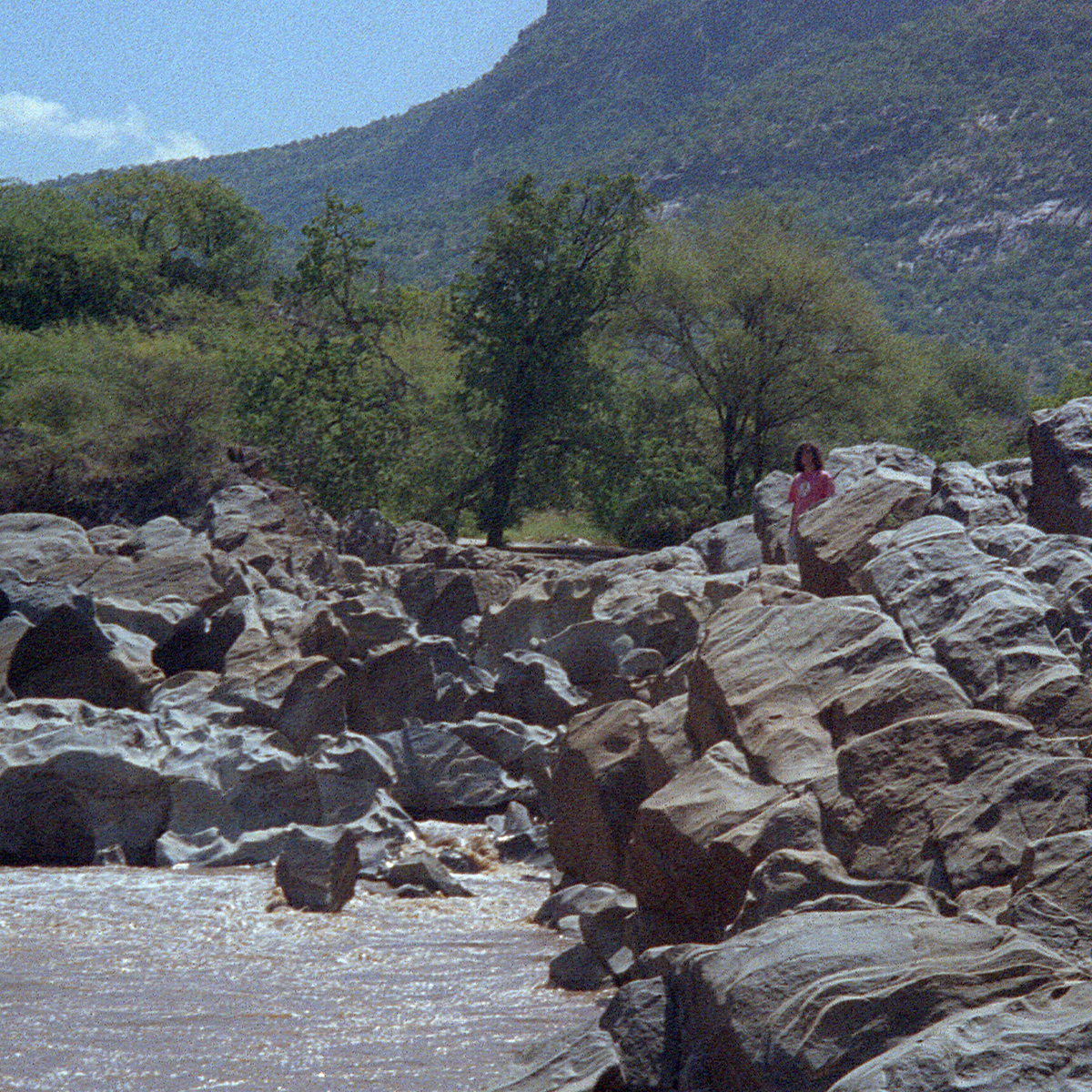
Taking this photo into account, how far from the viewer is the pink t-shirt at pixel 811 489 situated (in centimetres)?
1260

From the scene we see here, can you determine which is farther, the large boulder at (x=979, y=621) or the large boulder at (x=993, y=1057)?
the large boulder at (x=979, y=621)

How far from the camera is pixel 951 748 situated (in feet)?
18.4

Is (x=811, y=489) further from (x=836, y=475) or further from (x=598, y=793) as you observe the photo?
(x=836, y=475)

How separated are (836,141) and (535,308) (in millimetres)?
69046

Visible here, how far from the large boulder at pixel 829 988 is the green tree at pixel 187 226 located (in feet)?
172

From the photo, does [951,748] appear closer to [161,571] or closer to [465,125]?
[161,571]

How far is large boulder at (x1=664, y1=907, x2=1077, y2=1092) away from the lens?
12.4 ft

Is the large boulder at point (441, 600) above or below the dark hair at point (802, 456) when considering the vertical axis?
below

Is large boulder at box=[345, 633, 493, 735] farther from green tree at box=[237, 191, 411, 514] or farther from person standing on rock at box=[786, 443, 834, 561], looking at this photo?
green tree at box=[237, 191, 411, 514]

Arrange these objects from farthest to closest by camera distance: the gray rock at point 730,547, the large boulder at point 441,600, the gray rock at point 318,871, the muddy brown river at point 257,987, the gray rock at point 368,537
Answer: the gray rock at point 368,537 → the gray rock at point 730,547 → the large boulder at point 441,600 → the gray rock at point 318,871 → the muddy brown river at point 257,987

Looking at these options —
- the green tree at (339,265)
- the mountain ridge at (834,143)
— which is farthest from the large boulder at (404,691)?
the mountain ridge at (834,143)

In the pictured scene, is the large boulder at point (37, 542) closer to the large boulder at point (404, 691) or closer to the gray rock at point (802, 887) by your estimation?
the large boulder at point (404, 691)

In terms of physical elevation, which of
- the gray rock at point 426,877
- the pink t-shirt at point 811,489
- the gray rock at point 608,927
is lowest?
the gray rock at point 426,877

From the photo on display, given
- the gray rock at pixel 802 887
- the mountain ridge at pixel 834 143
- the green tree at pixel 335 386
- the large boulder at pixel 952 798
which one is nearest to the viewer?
the gray rock at pixel 802 887
